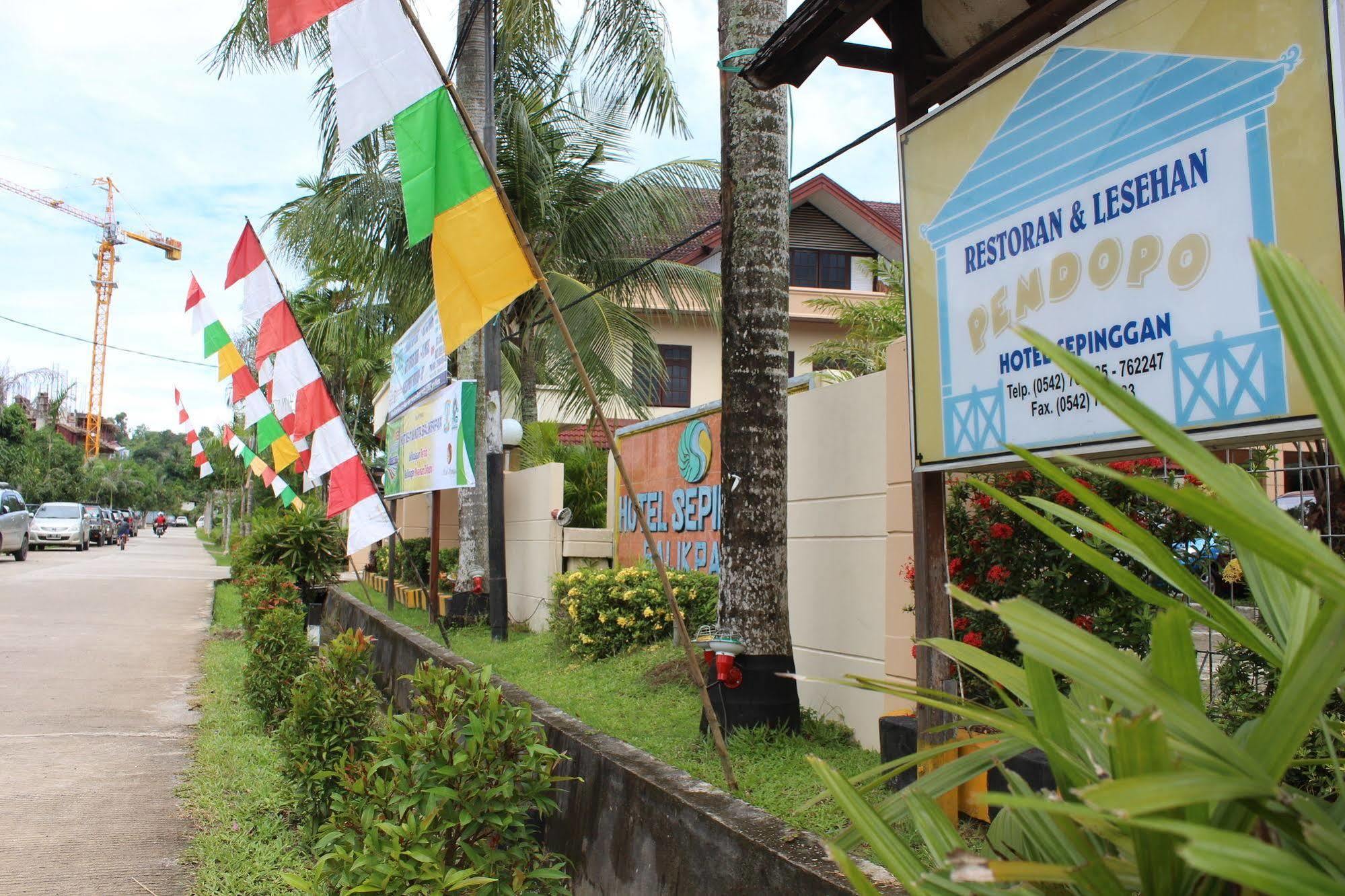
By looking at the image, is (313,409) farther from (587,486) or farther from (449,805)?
(449,805)

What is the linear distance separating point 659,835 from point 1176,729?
128 inches

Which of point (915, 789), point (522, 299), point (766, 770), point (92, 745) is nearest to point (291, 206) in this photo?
point (522, 299)

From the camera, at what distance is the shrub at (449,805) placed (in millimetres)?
3803

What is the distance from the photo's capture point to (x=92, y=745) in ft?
25.3

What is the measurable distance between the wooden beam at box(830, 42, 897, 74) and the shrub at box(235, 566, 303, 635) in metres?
8.38

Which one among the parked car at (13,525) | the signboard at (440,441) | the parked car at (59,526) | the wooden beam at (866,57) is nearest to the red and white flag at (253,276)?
the signboard at (440,441)

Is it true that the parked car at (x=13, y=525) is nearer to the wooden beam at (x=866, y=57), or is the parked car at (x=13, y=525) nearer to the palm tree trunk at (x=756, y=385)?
the palm tree trunk at (x=756, y=385)

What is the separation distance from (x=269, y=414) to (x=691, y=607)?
22.4 feet

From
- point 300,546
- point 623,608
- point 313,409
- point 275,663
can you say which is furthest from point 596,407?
point 300,546

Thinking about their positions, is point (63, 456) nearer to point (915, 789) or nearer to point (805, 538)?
point (805, 538)

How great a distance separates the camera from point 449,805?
404cm

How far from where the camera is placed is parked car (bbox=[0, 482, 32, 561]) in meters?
27.9

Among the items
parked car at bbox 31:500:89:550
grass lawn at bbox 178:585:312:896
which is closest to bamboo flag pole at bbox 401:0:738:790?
grass lawn at bbox 178:585:312:896

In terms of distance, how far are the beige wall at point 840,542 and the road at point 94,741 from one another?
11.6ft
